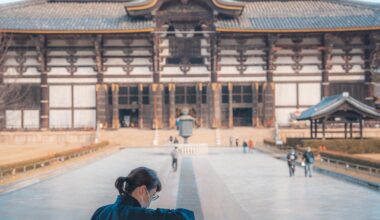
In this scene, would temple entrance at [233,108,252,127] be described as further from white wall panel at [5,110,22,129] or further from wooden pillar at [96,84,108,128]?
white wall panel at [5,110,22,129]

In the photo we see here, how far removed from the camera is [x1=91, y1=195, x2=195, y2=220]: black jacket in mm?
4766

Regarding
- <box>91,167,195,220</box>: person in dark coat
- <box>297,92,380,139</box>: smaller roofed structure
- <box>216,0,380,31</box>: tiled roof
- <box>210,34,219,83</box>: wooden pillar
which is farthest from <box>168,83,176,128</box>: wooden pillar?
<box>91,167,195,220</box>: person in dark coat

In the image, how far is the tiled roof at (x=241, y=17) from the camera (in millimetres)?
62438

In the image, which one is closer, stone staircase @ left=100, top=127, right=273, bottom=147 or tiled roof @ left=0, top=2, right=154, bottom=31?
stone staircase @ left=100, top=127, right=273, bottom=147

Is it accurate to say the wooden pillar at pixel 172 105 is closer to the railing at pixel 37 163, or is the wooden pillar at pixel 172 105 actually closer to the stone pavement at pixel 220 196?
the railing at pixel 37 163

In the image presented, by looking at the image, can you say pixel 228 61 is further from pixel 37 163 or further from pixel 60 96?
pixel 37 163

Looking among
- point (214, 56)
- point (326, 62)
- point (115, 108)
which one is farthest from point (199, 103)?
point (326, 62)

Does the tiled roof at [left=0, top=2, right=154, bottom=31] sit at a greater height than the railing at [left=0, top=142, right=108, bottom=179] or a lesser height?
greater

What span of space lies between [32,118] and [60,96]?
3.57m

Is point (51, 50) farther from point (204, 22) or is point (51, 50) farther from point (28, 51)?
point (204, 22)

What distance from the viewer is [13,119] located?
6406cm

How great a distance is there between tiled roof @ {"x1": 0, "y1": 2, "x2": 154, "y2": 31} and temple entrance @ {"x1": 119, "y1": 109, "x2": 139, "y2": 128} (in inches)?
348

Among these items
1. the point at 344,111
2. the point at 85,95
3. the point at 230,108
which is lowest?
Result: the point at 344,111

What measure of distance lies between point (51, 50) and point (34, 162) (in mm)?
35240
